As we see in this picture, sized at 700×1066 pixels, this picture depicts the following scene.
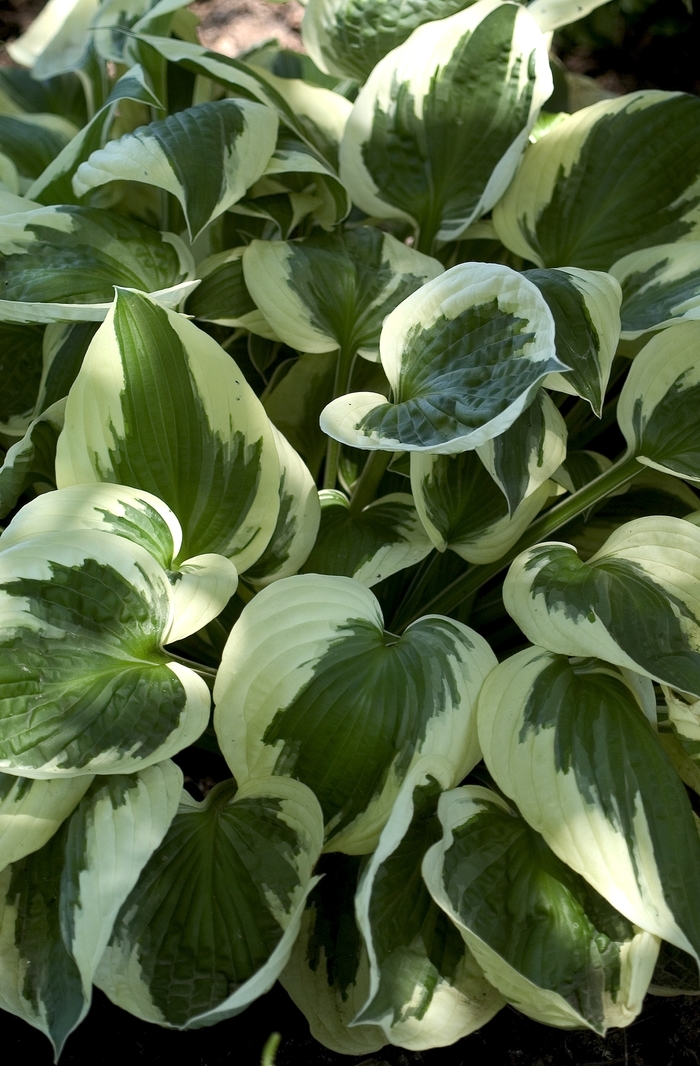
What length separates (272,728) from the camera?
0.75 meters

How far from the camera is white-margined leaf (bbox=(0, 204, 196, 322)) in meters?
0.90

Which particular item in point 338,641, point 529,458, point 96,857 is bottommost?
point 96,857

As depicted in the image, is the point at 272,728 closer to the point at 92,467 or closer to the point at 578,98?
the point at 92,467

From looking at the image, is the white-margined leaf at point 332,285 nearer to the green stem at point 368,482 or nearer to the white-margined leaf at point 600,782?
the green stem at point 368,482

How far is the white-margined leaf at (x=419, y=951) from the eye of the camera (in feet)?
2.29

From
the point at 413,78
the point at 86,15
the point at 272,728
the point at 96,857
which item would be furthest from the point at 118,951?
the point at 86,15

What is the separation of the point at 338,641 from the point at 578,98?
127 centimetres

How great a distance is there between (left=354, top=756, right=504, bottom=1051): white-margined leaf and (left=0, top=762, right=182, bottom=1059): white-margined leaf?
0.19 m

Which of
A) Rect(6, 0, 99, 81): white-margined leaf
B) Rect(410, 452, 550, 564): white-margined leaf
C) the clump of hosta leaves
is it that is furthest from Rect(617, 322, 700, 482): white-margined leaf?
Rect(6, 0, 99, 81): white-margined leaf

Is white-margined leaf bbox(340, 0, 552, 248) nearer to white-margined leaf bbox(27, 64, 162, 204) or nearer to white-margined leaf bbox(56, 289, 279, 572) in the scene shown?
white-margined leaf bbox(27, 64, 162, 204)

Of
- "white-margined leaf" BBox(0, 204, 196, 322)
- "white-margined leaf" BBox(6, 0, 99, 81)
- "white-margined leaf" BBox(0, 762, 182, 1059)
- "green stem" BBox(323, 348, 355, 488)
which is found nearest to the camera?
"white-margined leaf" BBox(0, 762, 182, 1059)

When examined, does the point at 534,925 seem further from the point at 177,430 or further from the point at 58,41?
the point at 58,41

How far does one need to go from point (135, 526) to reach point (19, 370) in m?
0.47

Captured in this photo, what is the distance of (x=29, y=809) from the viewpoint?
2.34 ft
